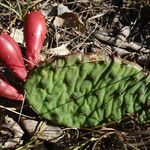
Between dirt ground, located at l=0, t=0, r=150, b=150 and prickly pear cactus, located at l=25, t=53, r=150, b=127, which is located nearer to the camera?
prickly pear cactus, located at l=25, t=53, r=150, b=127

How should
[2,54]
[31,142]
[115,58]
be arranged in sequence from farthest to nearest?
[31,142]
[2,54]
[115,58]

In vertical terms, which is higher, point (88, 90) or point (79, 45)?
point (79, 45)

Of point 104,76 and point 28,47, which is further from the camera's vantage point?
point 28,47

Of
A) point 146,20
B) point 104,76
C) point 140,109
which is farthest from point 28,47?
point 146,20

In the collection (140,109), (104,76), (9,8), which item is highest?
(9,8)

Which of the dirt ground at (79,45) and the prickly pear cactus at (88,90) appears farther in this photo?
the dirt ground at (79,45)

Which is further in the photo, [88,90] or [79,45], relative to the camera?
[79,45]

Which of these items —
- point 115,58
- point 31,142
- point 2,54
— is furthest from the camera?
point 31,142

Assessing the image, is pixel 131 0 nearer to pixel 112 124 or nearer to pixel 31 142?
pixel 112 124
